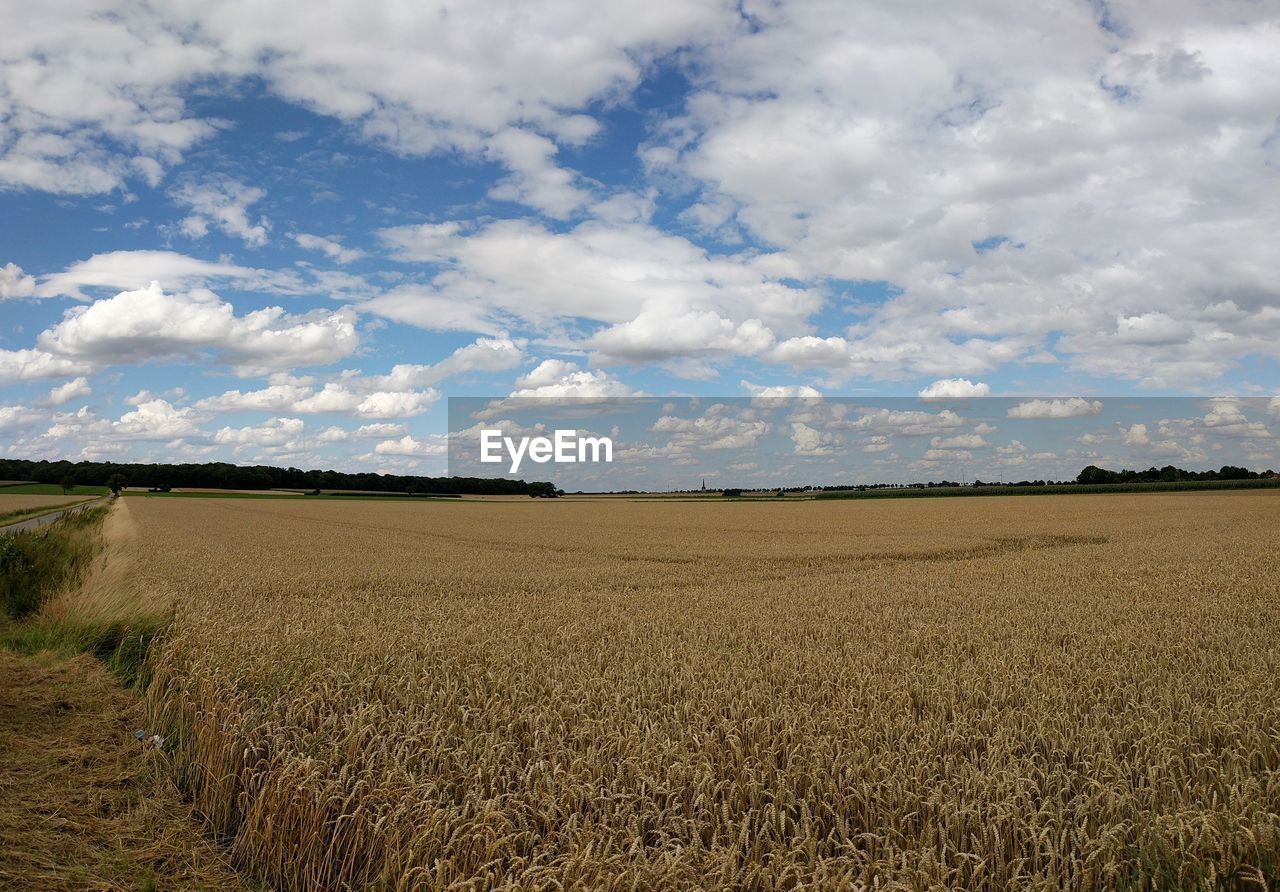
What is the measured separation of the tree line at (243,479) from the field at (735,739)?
130107mm

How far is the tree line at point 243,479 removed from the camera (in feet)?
456

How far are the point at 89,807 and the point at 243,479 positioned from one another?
502 feet

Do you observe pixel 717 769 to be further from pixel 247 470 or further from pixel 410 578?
pixel 247 470

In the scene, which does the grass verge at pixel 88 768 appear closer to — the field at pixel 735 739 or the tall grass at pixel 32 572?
the field at pixel 735 739

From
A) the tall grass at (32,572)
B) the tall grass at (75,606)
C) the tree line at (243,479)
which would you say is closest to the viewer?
the tall grass at (75,606)

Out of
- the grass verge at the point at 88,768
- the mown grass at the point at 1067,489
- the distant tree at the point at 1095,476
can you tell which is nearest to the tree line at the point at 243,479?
the mown grass at the point at 1067,489

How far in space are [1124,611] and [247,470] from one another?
15947 centimetres

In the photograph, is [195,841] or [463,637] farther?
[463,637]

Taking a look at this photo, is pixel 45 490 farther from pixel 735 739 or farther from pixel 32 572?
pixel 735 739

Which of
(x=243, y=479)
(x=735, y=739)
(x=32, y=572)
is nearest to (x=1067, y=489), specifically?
(x=32, y=572)

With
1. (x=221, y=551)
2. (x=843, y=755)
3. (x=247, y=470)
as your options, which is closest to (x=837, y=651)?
(x=843, y=755)

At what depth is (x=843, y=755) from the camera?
5062 millimetres

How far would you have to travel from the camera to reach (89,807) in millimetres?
6586

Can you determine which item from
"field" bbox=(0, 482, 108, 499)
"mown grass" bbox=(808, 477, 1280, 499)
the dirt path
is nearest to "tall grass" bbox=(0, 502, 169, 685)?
the dirt path
